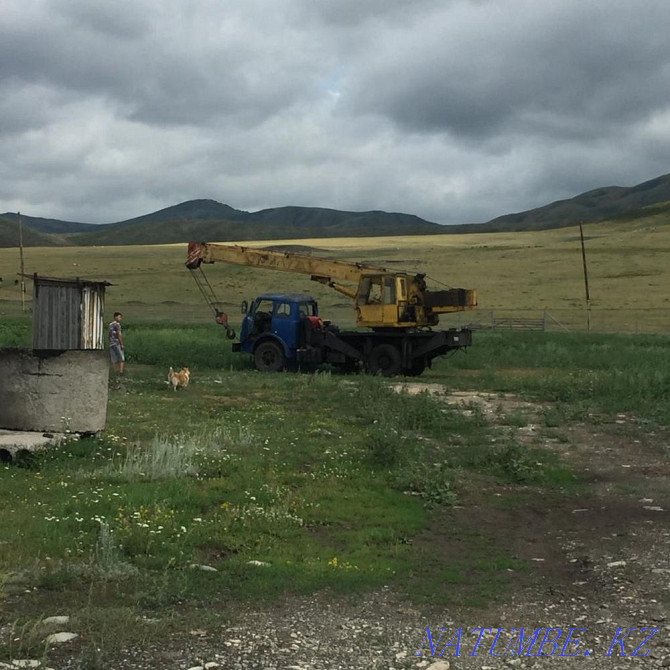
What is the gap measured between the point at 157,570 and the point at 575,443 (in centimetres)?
842

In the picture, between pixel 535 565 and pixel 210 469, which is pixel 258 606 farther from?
pixel 210 469

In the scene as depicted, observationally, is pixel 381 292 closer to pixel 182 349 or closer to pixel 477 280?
pixel 182 349

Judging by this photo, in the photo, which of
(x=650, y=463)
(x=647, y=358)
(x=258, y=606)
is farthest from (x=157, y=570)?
(x=647, y=358)

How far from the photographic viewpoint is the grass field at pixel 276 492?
6.46 meters

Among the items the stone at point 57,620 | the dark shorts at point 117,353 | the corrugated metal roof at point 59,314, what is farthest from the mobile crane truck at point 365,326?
the stone at point 57,620

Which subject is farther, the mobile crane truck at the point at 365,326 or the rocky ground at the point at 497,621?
the mobile crane truck at the point at 365,326

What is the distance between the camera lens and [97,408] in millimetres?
12273

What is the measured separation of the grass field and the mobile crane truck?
1389mm

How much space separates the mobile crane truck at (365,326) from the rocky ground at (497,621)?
1488cm

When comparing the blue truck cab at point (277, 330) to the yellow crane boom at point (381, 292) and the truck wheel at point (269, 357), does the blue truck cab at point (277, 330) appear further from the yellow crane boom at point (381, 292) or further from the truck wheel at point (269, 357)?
the yellow crane boom at point (381, 292)

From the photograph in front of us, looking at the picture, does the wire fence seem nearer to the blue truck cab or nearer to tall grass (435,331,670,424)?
tall grass (435,331,670,424)

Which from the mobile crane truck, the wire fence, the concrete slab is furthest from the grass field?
the wire fence

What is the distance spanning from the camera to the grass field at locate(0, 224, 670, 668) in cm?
646

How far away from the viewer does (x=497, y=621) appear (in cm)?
611
